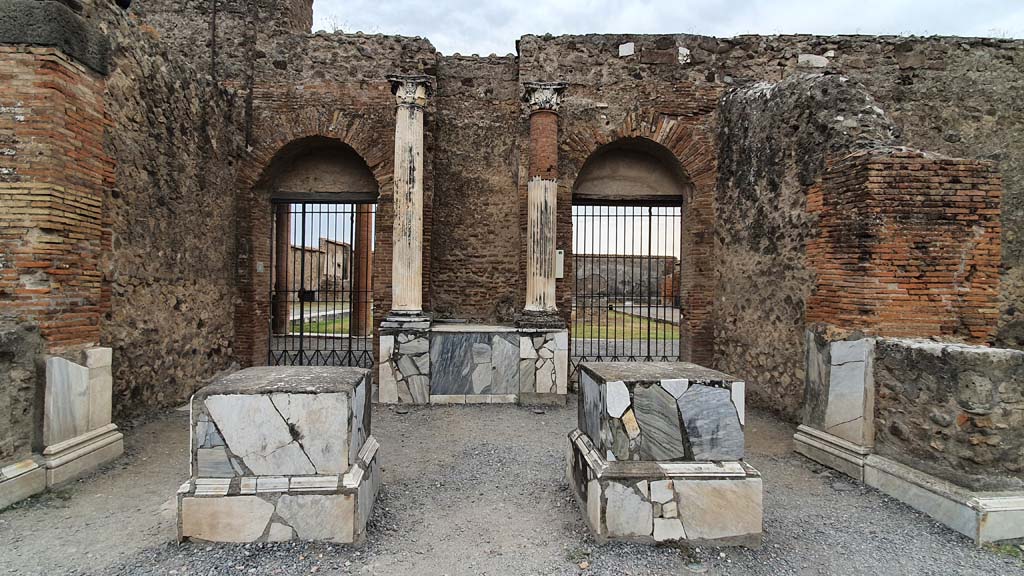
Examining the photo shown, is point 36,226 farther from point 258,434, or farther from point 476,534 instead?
point 476,534

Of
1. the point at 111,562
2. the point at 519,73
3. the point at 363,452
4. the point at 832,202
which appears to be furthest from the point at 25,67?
the point at 832,202

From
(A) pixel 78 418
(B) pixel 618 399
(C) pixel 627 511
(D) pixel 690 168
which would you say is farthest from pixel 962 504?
(A) pixel 78 418

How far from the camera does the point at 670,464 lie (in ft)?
9.47

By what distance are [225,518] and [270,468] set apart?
355mm

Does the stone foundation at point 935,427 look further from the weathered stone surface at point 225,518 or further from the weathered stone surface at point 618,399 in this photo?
the weathered stone surface at point 225,518

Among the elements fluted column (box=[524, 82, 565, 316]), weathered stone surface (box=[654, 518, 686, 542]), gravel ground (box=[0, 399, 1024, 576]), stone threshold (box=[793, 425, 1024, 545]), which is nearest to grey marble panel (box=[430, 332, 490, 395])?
fluted column (box=[524, 82, 565, 316])

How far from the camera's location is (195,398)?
272 cm

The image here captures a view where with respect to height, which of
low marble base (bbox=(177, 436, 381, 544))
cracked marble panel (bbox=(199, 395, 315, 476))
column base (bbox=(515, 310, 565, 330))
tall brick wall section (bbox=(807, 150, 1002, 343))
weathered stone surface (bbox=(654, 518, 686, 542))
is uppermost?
tall brick wall section (bbox=(807, 150, 1002, 343))

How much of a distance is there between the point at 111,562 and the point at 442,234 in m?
5.63

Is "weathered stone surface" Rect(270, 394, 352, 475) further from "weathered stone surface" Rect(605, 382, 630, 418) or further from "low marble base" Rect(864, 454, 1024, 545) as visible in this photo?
"low marble base" Rect(864, 454, 1024, 545)

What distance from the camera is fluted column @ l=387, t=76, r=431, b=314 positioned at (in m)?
6.48

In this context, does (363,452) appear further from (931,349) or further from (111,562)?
(931,349)

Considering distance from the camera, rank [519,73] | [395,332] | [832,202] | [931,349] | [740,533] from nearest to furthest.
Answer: [740,533] → [931,349] → [832,202] → [395,332] → [519,73]

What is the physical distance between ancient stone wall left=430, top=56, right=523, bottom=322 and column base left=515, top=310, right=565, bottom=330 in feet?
4.04
